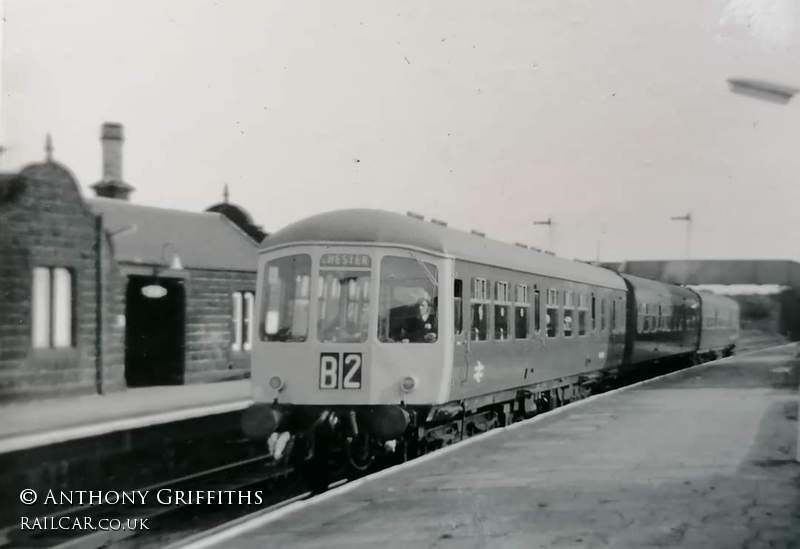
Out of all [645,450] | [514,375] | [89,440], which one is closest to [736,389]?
[514,375]

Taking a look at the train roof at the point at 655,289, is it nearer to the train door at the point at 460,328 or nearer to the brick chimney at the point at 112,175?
the train door at the point at 460,328

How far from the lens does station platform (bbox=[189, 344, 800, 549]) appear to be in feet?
Answer: 23.2

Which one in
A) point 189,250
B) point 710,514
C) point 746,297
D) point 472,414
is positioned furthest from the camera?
point 746,297

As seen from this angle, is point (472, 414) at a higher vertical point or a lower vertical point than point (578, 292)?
lower

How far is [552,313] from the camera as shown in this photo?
16.0 m

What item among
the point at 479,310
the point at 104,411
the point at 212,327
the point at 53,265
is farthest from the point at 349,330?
the point at 212,327

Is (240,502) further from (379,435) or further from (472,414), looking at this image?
(472,414)

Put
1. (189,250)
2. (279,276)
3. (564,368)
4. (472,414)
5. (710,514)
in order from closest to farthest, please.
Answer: (710,514)
(279,276)
(472,414)
(564,368)
(189,250)

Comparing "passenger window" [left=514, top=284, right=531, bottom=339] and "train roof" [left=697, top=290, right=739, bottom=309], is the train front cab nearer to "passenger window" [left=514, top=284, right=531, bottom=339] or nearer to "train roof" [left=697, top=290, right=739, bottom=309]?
"passenger window" [left=514, top=284, right=531, bottom=339]

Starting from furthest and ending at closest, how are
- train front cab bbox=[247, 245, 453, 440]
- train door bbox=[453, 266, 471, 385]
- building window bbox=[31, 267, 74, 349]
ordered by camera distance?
building window bbox=[31, 267, 74, 349] → train door bbox=[453, 266, 471, 385] → train front cab bbox=[247, 245, 453, 440]

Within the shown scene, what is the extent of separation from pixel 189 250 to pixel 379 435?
561 inches

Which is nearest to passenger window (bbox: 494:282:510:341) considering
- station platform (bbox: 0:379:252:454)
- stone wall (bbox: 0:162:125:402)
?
station platform (bbox: 0:379:252:454)

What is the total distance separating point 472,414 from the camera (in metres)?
13.2

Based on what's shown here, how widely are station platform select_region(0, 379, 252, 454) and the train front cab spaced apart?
3963 mm
